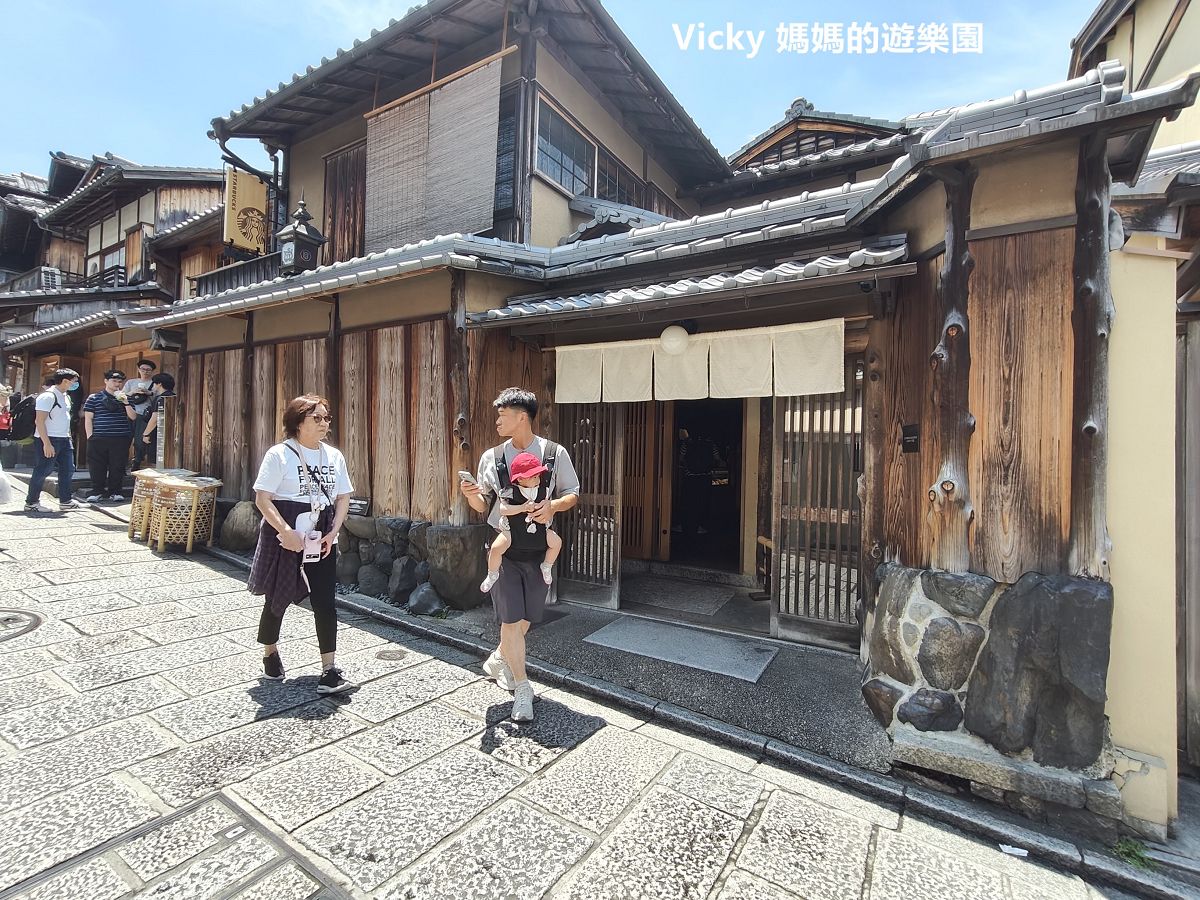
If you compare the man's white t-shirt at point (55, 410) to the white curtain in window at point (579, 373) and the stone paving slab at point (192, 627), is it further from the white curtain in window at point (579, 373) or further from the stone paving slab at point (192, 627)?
the white curtain in window at point (579, 373)

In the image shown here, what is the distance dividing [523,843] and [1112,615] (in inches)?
154

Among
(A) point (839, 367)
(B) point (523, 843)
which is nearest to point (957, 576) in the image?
(A) point (839, 367)

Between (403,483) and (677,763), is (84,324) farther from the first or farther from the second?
(677,763)

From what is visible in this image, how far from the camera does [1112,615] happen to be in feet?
11.1

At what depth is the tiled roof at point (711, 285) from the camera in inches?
168

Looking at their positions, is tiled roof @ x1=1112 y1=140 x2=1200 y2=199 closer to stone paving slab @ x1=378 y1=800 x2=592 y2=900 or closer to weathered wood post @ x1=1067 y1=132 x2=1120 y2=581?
weathered wood post @ x1=1067 y1=132 x2=1120 y2=581

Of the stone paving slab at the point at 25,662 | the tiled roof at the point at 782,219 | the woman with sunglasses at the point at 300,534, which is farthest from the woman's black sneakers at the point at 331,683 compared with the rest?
the tiled roof at the point at 782,219

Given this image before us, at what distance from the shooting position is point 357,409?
7969 mm

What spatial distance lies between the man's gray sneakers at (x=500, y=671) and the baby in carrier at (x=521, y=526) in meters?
0.95

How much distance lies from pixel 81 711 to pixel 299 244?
778 centimetres

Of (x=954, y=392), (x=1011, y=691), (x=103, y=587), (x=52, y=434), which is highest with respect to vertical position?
(x=954, y=392)

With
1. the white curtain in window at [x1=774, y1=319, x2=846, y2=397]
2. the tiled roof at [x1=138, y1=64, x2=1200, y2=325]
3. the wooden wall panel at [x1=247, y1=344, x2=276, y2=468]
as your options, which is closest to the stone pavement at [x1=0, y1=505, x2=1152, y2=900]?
the white curtain in window at [x1=774, y1=319, x2=846, y2=397]

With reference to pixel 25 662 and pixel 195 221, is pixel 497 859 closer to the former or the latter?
pixel 25 662

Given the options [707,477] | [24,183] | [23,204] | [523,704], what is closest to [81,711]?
[523,704]
